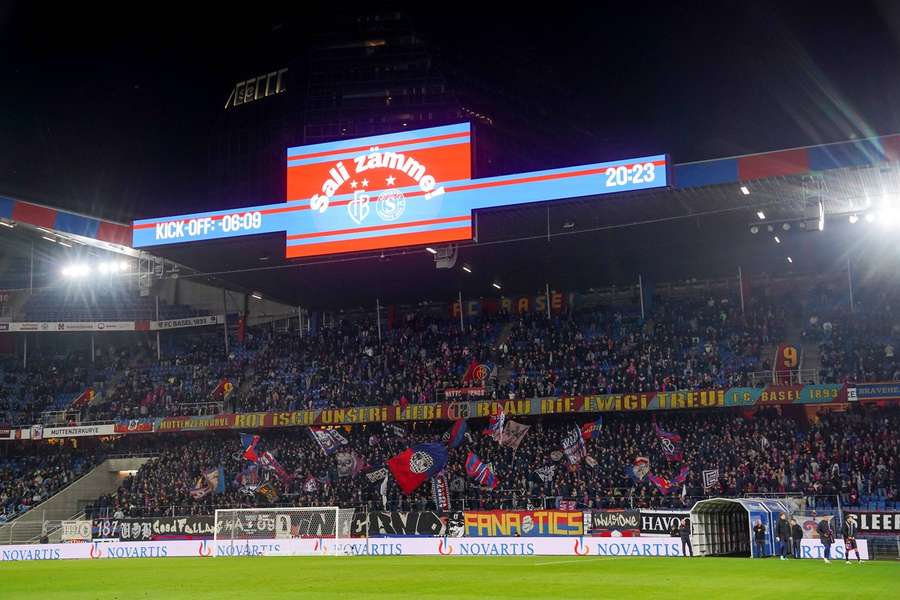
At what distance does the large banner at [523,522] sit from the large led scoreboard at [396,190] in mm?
11342

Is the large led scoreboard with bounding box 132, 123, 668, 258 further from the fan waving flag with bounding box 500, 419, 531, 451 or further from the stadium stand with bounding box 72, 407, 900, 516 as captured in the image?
the stadium stand with bounding box 72, 407, 900, 516

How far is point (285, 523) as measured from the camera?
40.3m

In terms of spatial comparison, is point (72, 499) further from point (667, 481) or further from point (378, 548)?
point (667, 481)

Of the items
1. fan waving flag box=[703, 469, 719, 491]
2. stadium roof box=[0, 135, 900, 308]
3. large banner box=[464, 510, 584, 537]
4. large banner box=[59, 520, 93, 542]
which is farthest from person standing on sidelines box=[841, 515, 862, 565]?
large banner box=[59, 520, 93, 542]

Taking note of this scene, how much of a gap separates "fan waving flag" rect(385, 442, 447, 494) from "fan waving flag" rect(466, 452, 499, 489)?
1256 millimetres

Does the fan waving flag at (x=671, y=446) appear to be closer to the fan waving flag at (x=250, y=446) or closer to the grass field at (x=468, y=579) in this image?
the grass field at (x=468, y=579)

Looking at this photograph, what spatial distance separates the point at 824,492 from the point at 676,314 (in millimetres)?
14648

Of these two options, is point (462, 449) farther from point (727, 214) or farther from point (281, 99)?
point (281, 99)

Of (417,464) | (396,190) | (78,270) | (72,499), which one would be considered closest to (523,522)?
(417,464)

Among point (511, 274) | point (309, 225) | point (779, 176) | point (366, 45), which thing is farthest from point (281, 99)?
point (779, 176)

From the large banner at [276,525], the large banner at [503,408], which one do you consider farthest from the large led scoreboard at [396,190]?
the large banner at [503,408]

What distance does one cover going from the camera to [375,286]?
5209 cm

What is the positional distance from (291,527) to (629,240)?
19.6 metres

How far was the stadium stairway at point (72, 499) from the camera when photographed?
4825 centimetres
